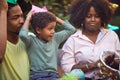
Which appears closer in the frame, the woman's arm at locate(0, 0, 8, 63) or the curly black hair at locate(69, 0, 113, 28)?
the woman's arm at locate(0, 0, 8, 63)

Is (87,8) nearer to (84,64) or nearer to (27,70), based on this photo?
(84,64)

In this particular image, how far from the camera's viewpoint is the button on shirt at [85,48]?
466 centimetres

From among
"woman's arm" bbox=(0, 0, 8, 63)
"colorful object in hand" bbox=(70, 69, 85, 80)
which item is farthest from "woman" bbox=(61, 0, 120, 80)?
"woman's arm" bbox=(0, 0, 8, 63)

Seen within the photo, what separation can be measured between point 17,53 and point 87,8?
1066 millimetres

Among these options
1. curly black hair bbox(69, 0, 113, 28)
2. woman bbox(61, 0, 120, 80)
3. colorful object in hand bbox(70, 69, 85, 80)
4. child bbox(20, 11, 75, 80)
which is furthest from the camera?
curly black hair bbox(69, 0, 113, 28)

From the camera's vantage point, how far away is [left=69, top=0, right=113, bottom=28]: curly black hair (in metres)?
4.79

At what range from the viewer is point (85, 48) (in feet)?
15.5

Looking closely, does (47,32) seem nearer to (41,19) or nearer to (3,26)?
(41,19)

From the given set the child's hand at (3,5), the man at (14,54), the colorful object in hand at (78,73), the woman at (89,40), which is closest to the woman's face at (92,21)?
the woman at (89,40)

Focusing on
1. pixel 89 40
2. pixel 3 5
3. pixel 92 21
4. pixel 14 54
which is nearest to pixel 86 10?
pixel 92 21

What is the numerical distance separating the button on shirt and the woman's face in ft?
0.30

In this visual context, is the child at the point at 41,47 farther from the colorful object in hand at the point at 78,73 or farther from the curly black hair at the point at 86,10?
the curly black hair at the point at 86,10

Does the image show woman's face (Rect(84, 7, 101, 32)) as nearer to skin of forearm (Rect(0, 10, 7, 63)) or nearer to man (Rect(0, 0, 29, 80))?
man (Rect(0, 0, 29, 80))

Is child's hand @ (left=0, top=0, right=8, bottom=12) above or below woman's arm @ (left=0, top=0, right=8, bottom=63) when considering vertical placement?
above
